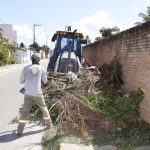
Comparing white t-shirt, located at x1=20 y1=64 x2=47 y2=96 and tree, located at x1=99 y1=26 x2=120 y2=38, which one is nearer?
white t-shirt, located at x1=20 y1=64 x2=47 y2=96

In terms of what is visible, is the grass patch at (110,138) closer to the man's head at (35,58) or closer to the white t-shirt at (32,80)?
the white t-shirt at (32,80)

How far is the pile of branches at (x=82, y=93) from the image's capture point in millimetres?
8133

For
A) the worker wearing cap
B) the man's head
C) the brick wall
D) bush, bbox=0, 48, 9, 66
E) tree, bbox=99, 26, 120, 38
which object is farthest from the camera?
tree, bbox=99, 26, 120, 38

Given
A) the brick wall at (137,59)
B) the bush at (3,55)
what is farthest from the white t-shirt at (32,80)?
the bush at (3,55)

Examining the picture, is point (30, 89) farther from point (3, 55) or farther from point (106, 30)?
point (106, 30)

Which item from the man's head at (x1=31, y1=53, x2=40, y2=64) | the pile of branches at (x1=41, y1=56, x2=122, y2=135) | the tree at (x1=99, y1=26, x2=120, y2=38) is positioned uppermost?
the tree at (x1=99, y1=26, x2=120, y2=38)

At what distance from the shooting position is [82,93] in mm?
10594

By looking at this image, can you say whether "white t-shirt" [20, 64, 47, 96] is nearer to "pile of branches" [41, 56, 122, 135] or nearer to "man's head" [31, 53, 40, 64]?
"man's head" [31, 53, 40, 64]

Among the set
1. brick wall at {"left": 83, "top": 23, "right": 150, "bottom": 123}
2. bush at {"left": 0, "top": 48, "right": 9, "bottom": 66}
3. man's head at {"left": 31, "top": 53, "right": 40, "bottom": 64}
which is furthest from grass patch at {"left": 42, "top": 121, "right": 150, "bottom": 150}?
bush at {"left": 0, "top": 48, "right": 9, "bottom": 66}

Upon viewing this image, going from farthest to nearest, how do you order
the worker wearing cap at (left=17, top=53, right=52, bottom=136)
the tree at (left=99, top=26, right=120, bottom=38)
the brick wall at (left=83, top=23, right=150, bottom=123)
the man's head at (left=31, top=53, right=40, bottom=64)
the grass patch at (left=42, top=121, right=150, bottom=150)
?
the tree at (left=99, top=26, right=120, bottom=38), the brick wall at (left=83, top=23, right=150, bottom=123), the man's head at (left=31, top=53, right=40, bottom=64), the worker wearing cap at (left=17, top=53, right=52, bottom=136), the grass patch at (left=42, top=121, right=150, bottom=150)

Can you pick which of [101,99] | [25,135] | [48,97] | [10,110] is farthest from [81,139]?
[10,110]

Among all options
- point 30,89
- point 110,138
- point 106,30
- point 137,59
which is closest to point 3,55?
point 106,30

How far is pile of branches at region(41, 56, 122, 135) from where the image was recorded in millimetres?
8133

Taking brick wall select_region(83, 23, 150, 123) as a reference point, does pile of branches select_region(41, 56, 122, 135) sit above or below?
below
